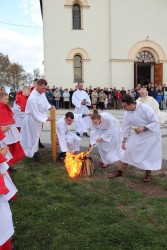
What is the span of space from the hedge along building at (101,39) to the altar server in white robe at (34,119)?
18.4 metres

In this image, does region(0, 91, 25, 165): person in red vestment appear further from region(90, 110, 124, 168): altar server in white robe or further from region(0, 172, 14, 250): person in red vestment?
region(0, 172, 14, 250): person in red vestment

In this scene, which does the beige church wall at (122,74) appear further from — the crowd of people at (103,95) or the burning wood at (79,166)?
the burning wood at (79,166)

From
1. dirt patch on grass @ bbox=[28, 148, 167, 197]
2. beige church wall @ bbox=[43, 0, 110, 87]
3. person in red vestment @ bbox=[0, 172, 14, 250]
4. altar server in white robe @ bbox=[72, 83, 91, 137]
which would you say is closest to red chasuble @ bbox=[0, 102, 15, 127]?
dirt patch on grass @ bbox=[28, 148, 167, 197]

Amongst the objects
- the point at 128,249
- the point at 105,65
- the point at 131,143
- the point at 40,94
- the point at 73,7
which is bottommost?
the point at 128,249

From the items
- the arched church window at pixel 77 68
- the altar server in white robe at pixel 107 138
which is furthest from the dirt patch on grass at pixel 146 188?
the arched church window at pixel 77 68

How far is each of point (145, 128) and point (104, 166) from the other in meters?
1.74

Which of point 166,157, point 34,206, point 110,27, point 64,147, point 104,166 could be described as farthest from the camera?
point 110,27

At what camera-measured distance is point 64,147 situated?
25.6 feet

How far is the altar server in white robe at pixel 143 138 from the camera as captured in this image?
591 centimetres

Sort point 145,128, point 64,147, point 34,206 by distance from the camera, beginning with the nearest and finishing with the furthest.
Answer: point 34,206
point 145,128
point 64,147

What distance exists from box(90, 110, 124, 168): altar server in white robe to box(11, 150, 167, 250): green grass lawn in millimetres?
545

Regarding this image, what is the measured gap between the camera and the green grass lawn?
3959mm

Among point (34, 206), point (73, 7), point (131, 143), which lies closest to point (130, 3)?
point (73, 7)

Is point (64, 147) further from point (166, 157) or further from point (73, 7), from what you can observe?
point (73, 7)
